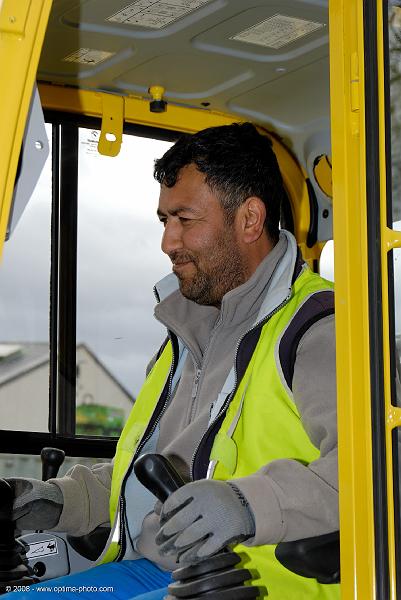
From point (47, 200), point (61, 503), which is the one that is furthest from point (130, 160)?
point (61, 503)

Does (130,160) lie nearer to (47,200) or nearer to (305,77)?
(47,200)

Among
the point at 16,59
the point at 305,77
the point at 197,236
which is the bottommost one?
the point at 197,236

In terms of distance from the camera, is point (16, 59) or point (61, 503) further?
point (61, 503)

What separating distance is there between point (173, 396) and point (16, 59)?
1416 mm

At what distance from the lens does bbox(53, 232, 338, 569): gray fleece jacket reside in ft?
6.51

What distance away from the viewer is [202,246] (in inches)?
110

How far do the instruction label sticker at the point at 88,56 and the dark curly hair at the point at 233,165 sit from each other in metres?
0.53

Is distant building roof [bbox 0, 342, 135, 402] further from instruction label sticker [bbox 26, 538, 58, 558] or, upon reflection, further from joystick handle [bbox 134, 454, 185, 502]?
joystick handle [bbox 134, 454, 185, 502]

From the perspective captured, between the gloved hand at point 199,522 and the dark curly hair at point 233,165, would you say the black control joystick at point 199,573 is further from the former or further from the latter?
the dark curly hair at point 233,165

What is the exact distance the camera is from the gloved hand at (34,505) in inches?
106

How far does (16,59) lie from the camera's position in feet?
5.21

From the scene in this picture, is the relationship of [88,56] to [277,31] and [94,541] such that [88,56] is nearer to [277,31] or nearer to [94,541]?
[277,31]

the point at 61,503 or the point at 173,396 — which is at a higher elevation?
the point at 173,396

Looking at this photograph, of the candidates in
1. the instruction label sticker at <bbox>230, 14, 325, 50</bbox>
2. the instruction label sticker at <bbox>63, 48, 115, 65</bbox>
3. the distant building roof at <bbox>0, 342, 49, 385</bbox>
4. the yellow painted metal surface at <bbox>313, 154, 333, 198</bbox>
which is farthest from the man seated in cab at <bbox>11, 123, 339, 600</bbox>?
the yellow painted metal surface at <bbox>313, 154, 333, 198</bbox>
